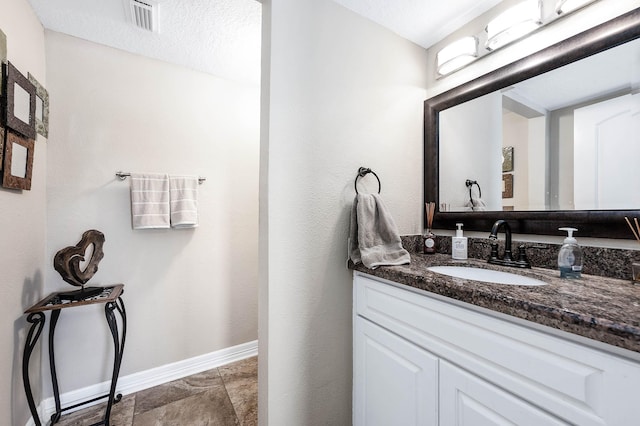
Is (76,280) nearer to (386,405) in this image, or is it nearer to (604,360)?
(386,405)

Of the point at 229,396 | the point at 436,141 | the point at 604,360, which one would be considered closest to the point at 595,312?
the point at 604,360

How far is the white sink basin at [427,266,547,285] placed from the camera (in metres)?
0.96

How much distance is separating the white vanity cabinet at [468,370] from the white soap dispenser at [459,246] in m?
0.48

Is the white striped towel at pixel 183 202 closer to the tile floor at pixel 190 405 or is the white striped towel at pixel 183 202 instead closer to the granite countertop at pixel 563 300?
the tile floor at pixel 190 405

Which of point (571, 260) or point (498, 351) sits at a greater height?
point (571, 260)

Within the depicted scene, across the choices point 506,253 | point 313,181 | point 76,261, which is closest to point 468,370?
point 506,253

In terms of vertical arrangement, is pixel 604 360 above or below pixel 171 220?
below

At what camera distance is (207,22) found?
1.43m

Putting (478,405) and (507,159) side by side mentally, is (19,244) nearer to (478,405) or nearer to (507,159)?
(478,405)

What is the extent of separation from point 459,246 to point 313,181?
31.1 inches

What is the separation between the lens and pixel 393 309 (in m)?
0.99

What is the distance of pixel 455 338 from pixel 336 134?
94cm

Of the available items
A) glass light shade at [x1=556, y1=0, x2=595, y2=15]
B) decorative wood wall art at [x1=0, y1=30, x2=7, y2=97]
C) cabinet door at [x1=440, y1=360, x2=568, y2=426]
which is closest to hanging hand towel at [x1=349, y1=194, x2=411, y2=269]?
cabinet door at [x1=440, y1=360, x2=568, y2=426]

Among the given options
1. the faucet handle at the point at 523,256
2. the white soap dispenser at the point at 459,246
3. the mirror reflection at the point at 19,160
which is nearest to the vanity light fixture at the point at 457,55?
the white soap dispenser at the point at 459,246
